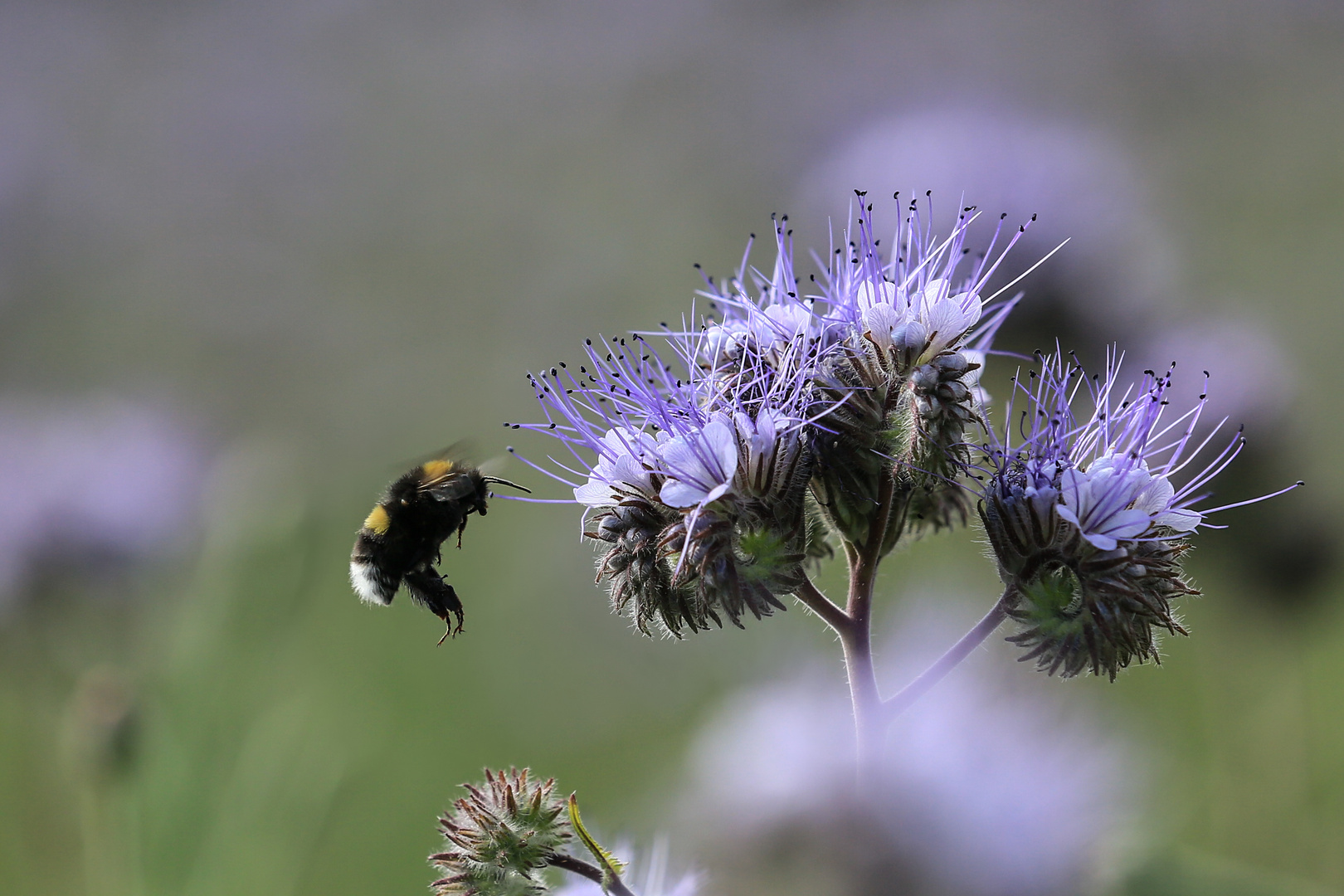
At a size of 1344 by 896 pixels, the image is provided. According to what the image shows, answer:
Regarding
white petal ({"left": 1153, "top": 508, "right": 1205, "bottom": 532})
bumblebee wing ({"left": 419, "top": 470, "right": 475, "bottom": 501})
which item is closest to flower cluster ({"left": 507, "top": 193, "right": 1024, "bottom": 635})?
white petal ({"left": 1153, "top": 508, "right": 1205, "bottom": 532})

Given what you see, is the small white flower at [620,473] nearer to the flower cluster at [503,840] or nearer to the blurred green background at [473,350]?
the flower cluster at [503,840]

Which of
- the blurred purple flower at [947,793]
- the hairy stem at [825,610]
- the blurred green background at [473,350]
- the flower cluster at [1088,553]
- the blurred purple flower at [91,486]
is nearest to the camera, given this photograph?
the blurred purple flower at [947,793]

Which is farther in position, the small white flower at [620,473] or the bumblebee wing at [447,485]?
the bumblebee wing at [447,485]

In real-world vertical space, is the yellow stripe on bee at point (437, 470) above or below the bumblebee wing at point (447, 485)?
above

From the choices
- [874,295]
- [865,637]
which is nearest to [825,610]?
[865,637]

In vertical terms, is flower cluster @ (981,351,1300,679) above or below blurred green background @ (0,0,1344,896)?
below

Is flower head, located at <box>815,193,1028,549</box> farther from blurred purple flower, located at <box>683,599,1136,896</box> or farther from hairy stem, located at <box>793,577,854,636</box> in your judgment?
blurred purple flower, located at <box>683,599,1136,896</box>

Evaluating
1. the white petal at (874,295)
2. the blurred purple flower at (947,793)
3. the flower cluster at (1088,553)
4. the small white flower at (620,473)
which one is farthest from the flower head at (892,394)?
the blurred purple flower at (947,793)
